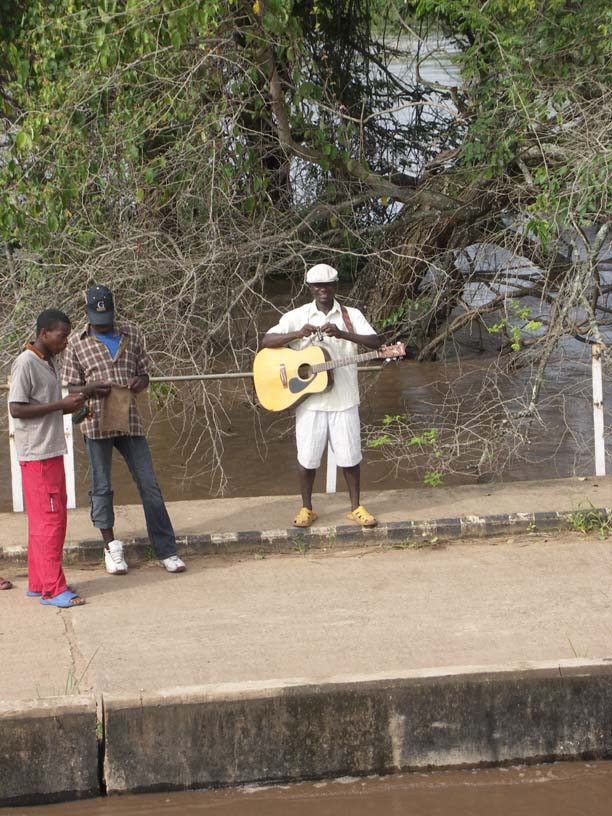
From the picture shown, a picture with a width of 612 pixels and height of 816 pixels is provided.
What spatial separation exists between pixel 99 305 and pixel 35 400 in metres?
→ 0.67

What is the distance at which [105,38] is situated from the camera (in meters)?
7.98

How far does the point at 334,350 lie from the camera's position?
6730 mm

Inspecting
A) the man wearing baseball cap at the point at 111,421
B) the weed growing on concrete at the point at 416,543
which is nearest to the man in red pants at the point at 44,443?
the man wearing baseball cap at the point at 111,421

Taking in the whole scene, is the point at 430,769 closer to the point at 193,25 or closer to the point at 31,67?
the point at 193,25

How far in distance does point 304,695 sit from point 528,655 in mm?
1067

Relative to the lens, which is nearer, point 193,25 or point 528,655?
point 528,655

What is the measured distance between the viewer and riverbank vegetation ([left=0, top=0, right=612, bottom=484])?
334 inches

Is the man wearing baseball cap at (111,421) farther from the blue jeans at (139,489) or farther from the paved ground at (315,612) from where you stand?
the paved ground at (315,612)

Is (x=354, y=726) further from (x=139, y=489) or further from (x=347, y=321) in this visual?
(x=347, y=321)

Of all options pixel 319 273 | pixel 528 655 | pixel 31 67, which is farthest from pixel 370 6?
pixel 528 655

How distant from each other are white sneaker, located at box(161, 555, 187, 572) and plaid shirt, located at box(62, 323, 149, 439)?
0.70 meters

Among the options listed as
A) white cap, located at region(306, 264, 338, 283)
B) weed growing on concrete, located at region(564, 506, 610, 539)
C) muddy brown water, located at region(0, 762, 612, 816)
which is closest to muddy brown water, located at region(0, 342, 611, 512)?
weed growing on concrete, located at region(564, 506, 610, 539)

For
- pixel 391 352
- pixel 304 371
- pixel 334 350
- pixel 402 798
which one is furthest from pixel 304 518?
pixel 402 798

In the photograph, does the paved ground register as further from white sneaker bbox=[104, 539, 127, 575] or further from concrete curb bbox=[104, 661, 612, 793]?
concrete curb bbox=[104, 661, 612, 793]
